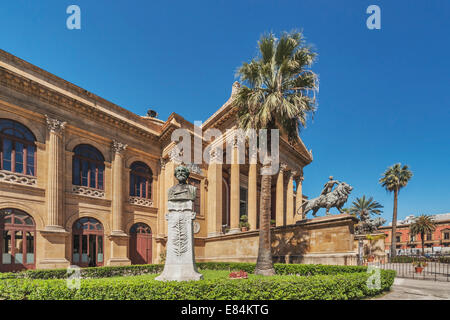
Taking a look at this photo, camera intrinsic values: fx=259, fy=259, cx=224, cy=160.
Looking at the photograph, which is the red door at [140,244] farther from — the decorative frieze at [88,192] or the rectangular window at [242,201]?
the rectangular window at [242,201]

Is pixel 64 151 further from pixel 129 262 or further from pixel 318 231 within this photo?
pixel 318 231

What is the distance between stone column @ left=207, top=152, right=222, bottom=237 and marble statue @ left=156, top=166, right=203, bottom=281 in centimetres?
1485

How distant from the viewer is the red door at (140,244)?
74.5ft

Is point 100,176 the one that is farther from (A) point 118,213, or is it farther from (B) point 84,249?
(B) point 84,249

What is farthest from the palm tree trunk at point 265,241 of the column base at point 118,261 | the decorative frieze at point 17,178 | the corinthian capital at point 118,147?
the decorative frieze at point 17,178

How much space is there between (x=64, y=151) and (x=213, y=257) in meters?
14.9

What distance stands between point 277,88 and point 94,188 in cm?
1624

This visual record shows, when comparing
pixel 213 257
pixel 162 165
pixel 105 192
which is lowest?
pixel 213 257

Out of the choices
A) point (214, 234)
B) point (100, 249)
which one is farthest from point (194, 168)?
point (100, 249)

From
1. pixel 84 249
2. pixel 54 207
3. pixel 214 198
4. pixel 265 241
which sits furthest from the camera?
pixel 214 198

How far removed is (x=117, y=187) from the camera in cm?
2186

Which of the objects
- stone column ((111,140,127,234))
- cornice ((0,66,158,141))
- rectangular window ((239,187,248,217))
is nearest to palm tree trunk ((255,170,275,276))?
stone column ((111,140,127,234))

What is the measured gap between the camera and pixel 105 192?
70.8ft
